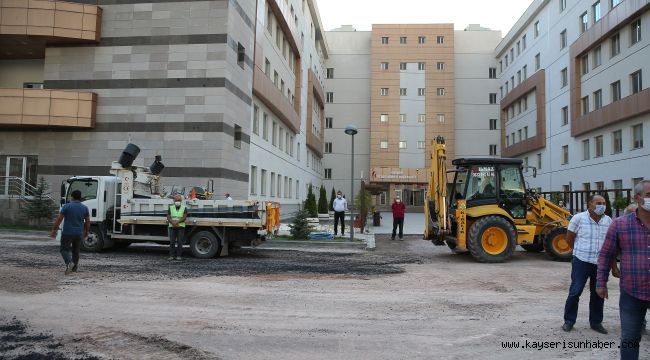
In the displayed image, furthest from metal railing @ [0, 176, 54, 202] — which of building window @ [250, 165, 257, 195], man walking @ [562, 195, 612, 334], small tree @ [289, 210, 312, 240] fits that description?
man walking @ [562, 195, 612, 334]

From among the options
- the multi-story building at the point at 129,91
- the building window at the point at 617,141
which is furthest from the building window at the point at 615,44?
the multi-story building at the point at 129,91

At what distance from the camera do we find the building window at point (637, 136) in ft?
87.6

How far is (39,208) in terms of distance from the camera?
779 inches

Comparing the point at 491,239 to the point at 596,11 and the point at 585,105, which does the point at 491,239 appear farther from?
the point at 596,11

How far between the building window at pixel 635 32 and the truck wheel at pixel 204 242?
26941mm

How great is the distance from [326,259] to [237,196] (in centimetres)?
1033

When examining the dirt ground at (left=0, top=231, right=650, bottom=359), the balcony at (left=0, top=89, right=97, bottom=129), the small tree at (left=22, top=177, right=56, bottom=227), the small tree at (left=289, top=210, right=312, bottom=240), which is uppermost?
the balcony at (left=0, top=89, right=97, bottom=129)

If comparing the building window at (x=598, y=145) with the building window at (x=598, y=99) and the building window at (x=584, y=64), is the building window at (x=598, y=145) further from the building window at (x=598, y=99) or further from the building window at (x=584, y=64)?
the building window at (x=584, y=64)

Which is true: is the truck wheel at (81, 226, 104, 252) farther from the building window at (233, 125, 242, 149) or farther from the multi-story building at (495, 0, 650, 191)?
the multi-story building at (495, 0, 650, 191)

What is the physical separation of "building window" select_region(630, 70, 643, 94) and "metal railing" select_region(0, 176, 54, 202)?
107 feet

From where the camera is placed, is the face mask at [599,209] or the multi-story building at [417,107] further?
the multi-story building at [417,107]

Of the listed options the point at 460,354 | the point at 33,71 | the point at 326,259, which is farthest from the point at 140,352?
the point at 33,71

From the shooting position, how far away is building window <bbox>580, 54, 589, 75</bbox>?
1306 inches

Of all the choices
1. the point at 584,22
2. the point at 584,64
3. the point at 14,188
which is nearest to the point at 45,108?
the point at 14,188
